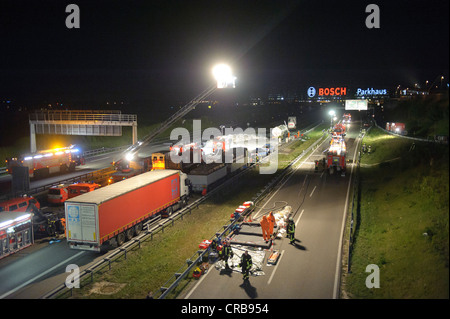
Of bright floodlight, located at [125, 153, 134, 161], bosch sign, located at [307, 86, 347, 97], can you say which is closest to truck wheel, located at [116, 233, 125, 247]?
bright floodlight, located at [125, 153, 134, 161]

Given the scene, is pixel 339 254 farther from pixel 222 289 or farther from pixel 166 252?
pixel 166 252

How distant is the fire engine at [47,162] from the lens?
37.8 metres

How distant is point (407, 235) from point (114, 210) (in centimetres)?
1478

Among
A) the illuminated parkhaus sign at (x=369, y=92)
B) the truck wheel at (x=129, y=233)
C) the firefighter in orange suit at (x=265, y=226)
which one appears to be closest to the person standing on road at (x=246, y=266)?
the firefighter in orange suit at (x=265, y=226)

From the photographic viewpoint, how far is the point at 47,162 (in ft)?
130

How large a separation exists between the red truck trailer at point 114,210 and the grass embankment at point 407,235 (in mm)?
11427

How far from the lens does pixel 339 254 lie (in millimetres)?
17906

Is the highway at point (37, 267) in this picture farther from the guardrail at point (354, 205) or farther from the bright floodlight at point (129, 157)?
the bright floodlight at point (129, 157)

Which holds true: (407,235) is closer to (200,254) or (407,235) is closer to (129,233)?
(200,254)

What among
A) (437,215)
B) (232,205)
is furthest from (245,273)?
(232,205)

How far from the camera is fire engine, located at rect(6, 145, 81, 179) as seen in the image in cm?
3775
